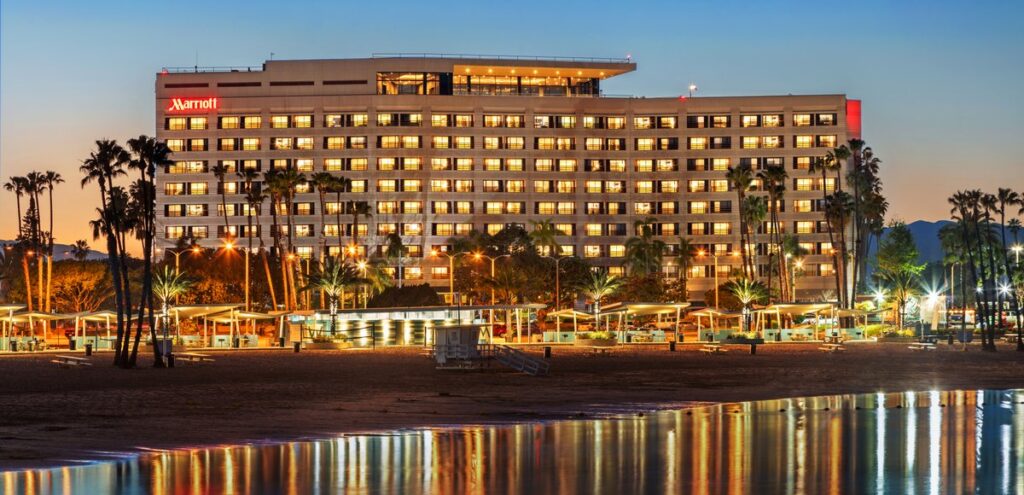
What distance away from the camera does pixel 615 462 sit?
1014 inches

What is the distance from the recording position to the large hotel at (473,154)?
7608 inches

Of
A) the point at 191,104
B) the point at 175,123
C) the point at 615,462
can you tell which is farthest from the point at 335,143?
the point at 615,462

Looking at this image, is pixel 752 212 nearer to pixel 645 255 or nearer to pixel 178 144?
pixel 645 255

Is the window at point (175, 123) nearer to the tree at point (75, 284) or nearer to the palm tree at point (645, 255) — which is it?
the tree at point (75, 284)

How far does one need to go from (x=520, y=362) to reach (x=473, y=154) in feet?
446

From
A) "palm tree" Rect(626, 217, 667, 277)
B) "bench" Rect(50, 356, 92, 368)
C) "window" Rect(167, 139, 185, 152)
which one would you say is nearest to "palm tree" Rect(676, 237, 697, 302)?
"palm tree" Rect(626, 217, 667, 277)

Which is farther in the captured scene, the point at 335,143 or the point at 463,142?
the point at 463,142

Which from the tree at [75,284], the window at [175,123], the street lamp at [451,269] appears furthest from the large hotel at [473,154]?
the tree at [75,284]

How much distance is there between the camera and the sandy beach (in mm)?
32250

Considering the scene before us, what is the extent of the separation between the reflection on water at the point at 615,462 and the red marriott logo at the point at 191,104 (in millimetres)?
166738

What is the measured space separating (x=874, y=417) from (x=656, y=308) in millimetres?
77105

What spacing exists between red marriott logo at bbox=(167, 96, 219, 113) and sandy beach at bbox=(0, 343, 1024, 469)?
389 feet

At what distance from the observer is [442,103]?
634 ft

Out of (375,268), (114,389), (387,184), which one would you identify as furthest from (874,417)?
(387,184)
